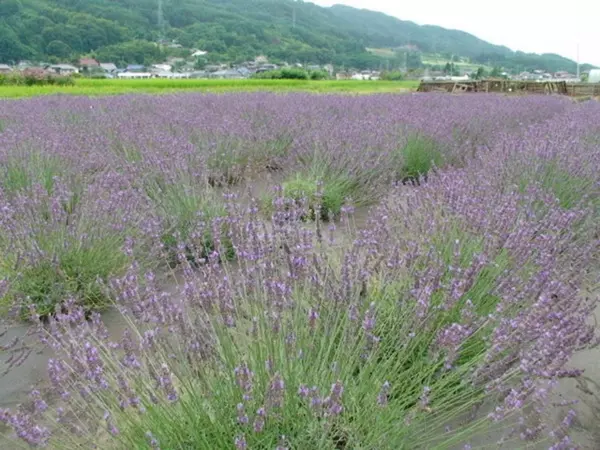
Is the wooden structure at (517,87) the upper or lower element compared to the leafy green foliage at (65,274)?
upper

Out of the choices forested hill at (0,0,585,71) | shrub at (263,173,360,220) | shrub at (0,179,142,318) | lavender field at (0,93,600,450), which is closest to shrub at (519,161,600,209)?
lavender field at (0,93,600,450)

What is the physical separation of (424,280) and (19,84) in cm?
2140

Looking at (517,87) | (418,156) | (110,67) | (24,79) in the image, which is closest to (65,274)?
(418,156)

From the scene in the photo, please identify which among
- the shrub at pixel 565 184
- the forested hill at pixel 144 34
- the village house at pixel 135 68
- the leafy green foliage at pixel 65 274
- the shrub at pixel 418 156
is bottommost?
the village house at pixel 135 68

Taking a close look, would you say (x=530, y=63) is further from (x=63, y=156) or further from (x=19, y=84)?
(x=63, y=156)

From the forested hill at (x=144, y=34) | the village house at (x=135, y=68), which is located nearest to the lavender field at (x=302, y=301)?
the forested hill at (x=144, y=34)

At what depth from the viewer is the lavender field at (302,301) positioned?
1.47 metres

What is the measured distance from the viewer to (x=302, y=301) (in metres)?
1.87

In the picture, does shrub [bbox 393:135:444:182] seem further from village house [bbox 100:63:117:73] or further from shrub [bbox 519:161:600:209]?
village house [bbox 100:63:117:73]

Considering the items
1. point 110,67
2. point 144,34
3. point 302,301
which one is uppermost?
point 144,34

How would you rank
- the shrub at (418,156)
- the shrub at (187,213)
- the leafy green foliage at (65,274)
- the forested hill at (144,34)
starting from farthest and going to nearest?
the forested hill at (144,34) < the shrub at (418,156) < the shrub at (187,213) < the leafy green foliage at (65,274)

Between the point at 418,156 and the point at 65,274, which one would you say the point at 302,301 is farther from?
the point at 418,156

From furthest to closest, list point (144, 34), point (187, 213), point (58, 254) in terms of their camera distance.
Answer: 1. point (144, 34)
2. point (187, 213)
3. point (58, 254)

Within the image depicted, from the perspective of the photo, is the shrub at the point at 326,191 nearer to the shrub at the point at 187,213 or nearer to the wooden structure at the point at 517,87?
the shrub at the point at 187,213
